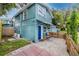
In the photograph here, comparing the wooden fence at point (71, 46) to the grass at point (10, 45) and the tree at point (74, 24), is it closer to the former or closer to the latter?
the tree at point (74, 24)

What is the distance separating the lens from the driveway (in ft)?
6.76

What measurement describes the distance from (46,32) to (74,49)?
42 centimetres

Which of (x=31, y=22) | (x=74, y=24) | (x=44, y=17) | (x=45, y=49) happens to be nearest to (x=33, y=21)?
(x=31, y=22)

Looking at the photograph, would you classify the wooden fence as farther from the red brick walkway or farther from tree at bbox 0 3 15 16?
tree at bbox 0 3 15 16

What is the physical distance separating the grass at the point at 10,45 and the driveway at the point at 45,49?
0.15 feet

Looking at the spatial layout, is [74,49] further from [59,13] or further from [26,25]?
[26,25]

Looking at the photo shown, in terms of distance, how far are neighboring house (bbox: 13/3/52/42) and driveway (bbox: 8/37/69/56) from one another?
0.10 meters

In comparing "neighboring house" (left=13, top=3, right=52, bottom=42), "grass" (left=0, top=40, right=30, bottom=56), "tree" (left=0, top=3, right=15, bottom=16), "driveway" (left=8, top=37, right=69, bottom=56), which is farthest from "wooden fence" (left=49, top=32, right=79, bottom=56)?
"tree" (left=0, top=3, right=15, bottom=16)

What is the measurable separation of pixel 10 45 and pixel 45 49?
1.51 ft

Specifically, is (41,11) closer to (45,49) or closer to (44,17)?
(44,17)

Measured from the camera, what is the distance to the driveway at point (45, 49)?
2061 millimetres

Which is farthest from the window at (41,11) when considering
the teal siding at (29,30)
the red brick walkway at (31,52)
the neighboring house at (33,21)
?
the red brick walkway at (31,52)

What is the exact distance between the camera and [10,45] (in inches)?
81.8

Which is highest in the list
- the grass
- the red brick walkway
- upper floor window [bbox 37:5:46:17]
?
upper floor window [bbox 37:5:46:17]
